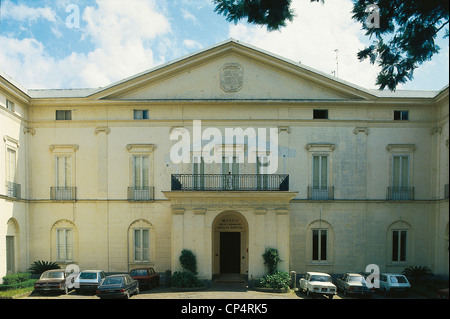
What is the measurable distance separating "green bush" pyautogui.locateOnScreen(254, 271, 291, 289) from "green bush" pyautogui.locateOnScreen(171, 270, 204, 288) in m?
3.31

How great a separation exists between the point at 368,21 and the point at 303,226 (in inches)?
664

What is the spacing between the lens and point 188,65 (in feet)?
87.0

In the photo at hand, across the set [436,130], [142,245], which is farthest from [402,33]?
[142,245]

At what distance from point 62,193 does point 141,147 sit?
20.2 feet

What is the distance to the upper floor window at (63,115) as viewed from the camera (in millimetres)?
27172

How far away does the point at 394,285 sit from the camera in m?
21.8

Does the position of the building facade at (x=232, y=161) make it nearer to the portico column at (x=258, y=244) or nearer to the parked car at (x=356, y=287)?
the portico column at (x=258, y=244)

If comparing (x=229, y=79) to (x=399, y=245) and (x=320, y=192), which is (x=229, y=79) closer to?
(x=320, y=192)

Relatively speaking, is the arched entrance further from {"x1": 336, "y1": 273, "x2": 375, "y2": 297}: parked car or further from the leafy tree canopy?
the leafy tree canopy

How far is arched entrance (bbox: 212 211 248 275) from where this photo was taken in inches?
1035

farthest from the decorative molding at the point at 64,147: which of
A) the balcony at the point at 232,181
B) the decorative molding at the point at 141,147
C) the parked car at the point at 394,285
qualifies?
the parked car at the point at 394,285

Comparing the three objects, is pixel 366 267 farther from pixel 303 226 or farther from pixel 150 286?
pixel 150 286

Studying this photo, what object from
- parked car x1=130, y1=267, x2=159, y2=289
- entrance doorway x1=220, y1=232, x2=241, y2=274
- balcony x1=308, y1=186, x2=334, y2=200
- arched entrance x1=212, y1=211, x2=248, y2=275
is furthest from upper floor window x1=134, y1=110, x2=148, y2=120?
balcony x1=308, y1=186, x2=334, y2=200

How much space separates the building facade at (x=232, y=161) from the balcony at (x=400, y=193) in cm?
7
